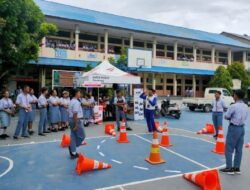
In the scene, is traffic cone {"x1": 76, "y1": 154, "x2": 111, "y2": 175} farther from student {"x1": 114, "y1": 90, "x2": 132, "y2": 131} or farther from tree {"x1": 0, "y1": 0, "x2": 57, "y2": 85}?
student {"x1": 114, "y1": 90, "x2": 132, "y2": 131}

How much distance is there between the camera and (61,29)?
2733 centimetres

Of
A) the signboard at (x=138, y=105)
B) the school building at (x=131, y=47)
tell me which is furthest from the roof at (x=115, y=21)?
the signboard at (x=138, y=105)

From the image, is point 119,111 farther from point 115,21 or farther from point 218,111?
point 115,21

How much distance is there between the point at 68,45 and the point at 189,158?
20274 millimetres

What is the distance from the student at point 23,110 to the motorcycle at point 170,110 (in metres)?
9.76

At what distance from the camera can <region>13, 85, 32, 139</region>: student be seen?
410 inches

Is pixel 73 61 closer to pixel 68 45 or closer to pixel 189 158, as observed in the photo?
pixel 68 45

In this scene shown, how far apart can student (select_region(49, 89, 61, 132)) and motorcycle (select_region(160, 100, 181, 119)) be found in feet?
26.5

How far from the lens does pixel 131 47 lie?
29656 mm

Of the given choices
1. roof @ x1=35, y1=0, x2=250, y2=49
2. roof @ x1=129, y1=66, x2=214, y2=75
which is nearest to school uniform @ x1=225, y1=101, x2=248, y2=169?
roof @ x1=35, y1=0, x2=250, y2=49

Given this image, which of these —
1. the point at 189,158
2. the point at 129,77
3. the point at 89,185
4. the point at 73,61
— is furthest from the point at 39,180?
the point at 73,61

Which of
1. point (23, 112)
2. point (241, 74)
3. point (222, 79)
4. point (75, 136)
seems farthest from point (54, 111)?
point (241, 74)

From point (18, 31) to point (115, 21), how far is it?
16.8 meters

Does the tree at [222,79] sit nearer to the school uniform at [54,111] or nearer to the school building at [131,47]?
the school building at [131,47]
